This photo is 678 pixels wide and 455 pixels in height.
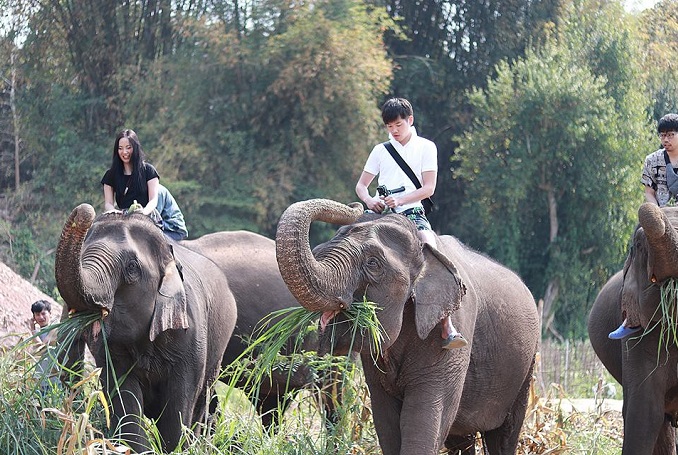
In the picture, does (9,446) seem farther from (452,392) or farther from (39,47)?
(39,47)

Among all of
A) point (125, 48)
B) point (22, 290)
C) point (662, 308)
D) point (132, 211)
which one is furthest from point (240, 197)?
point (662, 308)

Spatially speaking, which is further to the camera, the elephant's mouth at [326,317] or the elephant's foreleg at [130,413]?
the elephant's foreleg at [130,413]

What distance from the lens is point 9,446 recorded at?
7.11 metres

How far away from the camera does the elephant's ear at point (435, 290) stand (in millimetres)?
6566

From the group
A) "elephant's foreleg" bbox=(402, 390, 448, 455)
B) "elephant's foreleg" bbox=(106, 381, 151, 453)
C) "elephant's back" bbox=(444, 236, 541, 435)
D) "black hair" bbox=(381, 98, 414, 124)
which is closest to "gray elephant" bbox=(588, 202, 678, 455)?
"elephant's back" bbox=(444, 236, 541, 435)

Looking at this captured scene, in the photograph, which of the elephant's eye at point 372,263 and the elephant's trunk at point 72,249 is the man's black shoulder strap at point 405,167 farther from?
the elephant's trunk at point 72,249

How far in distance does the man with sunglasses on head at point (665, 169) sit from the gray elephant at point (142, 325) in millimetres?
2795

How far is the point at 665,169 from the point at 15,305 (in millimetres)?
7820

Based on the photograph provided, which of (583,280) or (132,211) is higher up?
(132,211)

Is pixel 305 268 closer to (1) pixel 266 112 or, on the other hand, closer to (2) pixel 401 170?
(2) pixel 401 170

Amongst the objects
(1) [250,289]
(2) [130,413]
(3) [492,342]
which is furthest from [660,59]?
(2) [130,413]

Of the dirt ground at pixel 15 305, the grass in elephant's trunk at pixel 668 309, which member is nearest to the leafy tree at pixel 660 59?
the dirt ground at pixel 15 305

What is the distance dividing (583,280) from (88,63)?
1272 cm

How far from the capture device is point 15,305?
1325cm
